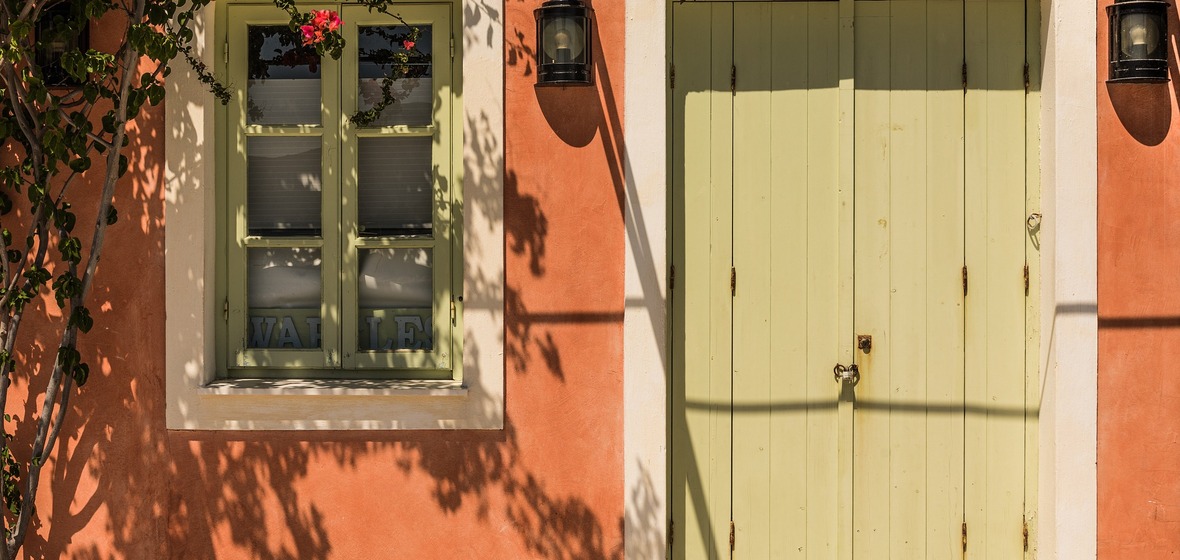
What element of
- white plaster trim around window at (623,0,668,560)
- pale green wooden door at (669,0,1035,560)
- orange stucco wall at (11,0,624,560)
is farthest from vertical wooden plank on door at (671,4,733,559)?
orange stucco wall at (11,0,624,560)

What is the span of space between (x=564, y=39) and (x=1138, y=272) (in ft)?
8.00

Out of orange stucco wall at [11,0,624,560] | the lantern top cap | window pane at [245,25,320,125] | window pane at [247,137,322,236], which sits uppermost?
the lantern top cap

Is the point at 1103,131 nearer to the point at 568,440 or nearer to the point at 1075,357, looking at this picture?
the point at 1075,357

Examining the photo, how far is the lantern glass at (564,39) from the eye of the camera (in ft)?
11.7

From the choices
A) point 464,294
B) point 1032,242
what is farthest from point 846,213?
point 464,294

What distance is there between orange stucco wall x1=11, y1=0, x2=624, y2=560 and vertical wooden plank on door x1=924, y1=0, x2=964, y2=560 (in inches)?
50.7

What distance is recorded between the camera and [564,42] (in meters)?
3.57

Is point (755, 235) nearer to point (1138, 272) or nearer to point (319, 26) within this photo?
point (1138, 272)

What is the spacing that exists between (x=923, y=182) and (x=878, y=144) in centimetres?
24

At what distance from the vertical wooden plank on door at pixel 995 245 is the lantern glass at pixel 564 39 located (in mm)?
1611

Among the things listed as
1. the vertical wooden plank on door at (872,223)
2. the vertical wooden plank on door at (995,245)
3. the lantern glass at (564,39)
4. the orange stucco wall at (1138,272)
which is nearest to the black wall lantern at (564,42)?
the lantern glass at (564,39)

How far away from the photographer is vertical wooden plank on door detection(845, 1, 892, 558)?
3.79 m

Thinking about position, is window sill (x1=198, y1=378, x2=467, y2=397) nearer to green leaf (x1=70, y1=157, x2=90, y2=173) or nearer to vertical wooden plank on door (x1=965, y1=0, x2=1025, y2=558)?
green leaf (x1=70, y1=157, x2=90, y2=173)

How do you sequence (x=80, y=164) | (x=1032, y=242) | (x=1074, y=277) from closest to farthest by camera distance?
(x=80, y=164), (x=1074, y=277), (x=1032, y=242)
